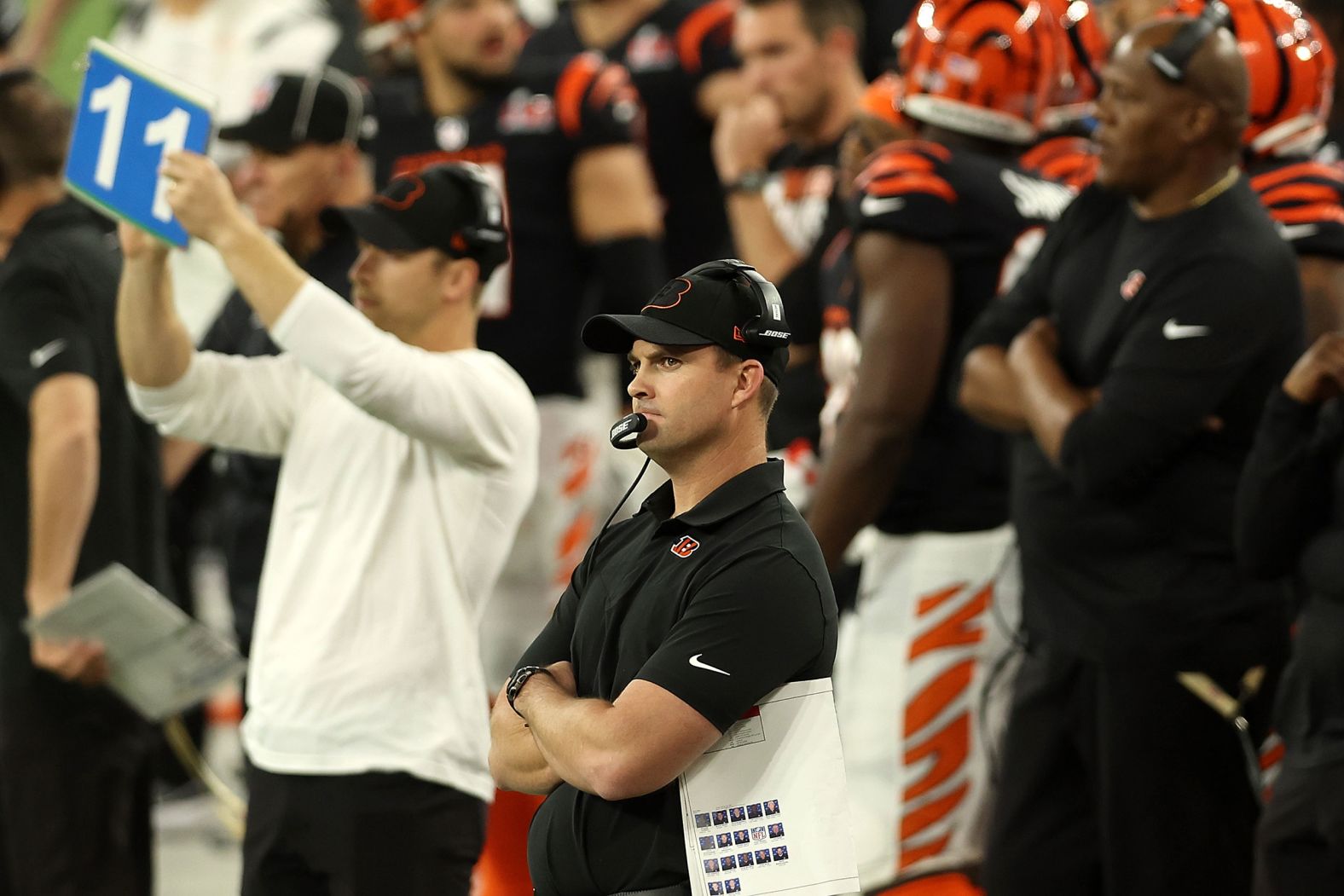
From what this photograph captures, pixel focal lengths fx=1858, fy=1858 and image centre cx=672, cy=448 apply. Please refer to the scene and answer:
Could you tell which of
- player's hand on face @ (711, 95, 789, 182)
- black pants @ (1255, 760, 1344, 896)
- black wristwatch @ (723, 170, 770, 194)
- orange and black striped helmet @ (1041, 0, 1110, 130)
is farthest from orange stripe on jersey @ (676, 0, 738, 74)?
black pants @ (1255, 760, 1344, 896)

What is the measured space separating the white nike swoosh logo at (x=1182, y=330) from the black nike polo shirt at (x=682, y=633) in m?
1.21

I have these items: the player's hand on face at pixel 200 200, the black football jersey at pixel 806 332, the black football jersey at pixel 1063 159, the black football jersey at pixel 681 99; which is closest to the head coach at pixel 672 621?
the player's hand on face at pixel 200 200

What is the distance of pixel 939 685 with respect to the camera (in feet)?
14.8

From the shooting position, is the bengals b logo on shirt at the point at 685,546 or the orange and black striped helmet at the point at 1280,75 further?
the orange and black striped helmet at the point at 1280,75

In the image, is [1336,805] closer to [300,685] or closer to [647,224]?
[300,685]

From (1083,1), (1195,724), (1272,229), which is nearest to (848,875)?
(1195,724)

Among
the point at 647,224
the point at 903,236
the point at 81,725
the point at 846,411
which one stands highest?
the point at 903,236

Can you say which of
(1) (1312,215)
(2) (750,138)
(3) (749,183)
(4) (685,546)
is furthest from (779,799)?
(2) (750,138)

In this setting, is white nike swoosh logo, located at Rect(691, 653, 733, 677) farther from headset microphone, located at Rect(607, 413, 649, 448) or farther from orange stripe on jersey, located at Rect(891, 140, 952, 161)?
orange stripe on jersey, located at Rect(891, 140, 952, 161)

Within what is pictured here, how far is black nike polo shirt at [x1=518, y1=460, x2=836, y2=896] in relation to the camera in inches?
97.9

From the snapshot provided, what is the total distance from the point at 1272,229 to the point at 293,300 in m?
1.90

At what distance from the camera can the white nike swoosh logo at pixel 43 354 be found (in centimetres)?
461

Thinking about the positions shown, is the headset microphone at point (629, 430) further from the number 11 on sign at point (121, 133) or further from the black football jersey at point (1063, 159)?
the black football jersey at point (1063, 159)

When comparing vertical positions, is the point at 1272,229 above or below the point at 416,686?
above
